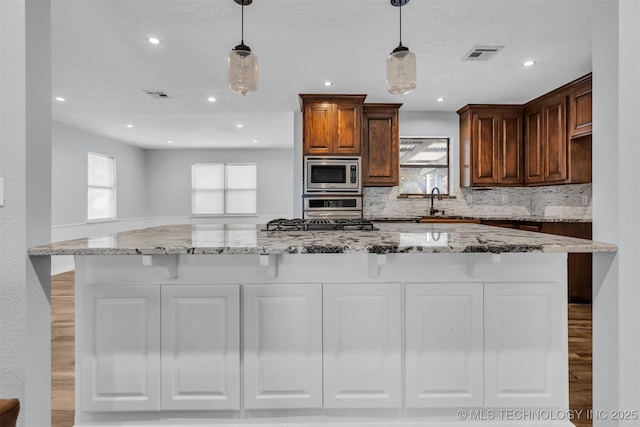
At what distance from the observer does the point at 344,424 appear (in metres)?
1.68

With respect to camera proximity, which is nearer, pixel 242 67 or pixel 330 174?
pixel 242 67

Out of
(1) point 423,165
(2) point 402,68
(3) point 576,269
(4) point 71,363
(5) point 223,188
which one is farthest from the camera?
(5) point 223,188

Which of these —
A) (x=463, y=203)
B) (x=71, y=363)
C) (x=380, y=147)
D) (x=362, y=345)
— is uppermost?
(x=380, y=147)

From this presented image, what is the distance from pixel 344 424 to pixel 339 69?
2.99 meters

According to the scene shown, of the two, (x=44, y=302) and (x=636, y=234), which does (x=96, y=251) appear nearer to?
(x=44, y=302)

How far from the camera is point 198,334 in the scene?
1.66 meters

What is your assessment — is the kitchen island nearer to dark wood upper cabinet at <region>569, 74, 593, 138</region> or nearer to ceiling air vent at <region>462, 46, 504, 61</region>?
ceiling air vent at <region>462, 46, 504, 61</region>

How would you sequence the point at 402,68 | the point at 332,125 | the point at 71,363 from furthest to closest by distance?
the point at 332,125 < the point at 71,363 < the point at 402,68

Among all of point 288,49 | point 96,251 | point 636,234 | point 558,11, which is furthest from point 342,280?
point 558,11

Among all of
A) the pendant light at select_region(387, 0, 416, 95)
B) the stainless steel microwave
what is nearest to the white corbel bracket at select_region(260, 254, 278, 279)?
the pendant light at select_region(387, 0, 416, 95)

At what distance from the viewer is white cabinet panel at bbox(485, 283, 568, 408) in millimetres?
1667

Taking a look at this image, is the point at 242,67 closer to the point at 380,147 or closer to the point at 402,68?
the point at 402,68

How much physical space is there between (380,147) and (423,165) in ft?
2.70

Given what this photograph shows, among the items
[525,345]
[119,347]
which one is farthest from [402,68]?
[119,347]
